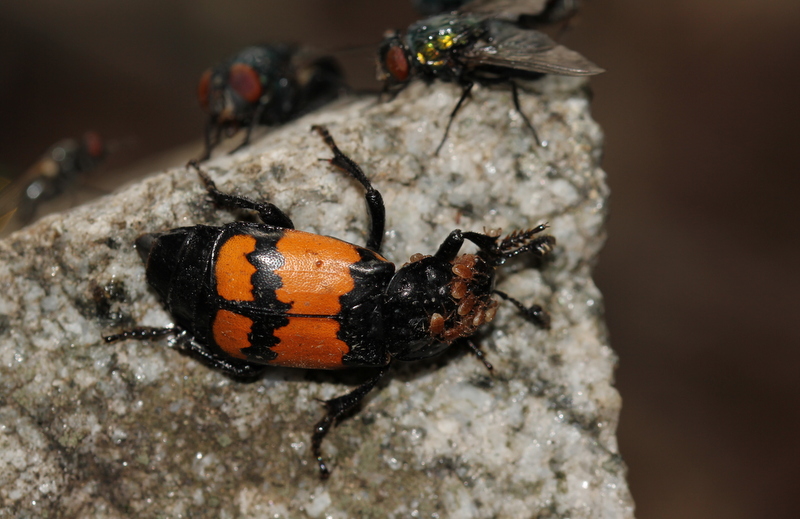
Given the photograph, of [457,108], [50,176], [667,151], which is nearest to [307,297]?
[457,108]

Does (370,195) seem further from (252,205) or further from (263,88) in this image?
(263,88)

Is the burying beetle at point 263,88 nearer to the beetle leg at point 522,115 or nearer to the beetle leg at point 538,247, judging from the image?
the beetle leg at point 522,115

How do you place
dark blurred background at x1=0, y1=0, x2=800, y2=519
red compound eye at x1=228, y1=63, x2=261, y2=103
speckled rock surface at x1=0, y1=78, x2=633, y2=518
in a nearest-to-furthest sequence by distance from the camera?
speckled rock surface at x1=0, y1=78, x2=633, y2=518
red compound eye at x1=228, y1=63, x2=261, y2=103
dark blurred background at x1=0, y1=0, x2=800, y2=519

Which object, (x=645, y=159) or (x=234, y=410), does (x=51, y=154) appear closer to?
(x=234, y=410)

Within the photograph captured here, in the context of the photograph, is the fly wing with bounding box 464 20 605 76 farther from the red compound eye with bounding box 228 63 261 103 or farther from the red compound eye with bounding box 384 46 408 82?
the red compound eye with bounding box 228 63 261 103

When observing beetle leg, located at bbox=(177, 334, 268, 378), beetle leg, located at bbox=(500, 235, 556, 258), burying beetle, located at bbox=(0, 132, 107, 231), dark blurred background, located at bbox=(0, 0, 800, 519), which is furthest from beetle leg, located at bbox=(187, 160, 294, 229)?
burying beetle, located at bbox=(0, 132, 107, 231)

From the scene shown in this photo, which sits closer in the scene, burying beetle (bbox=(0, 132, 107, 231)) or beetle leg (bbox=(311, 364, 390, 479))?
beetle leg (bbox=(311, 364, 390, 479))
